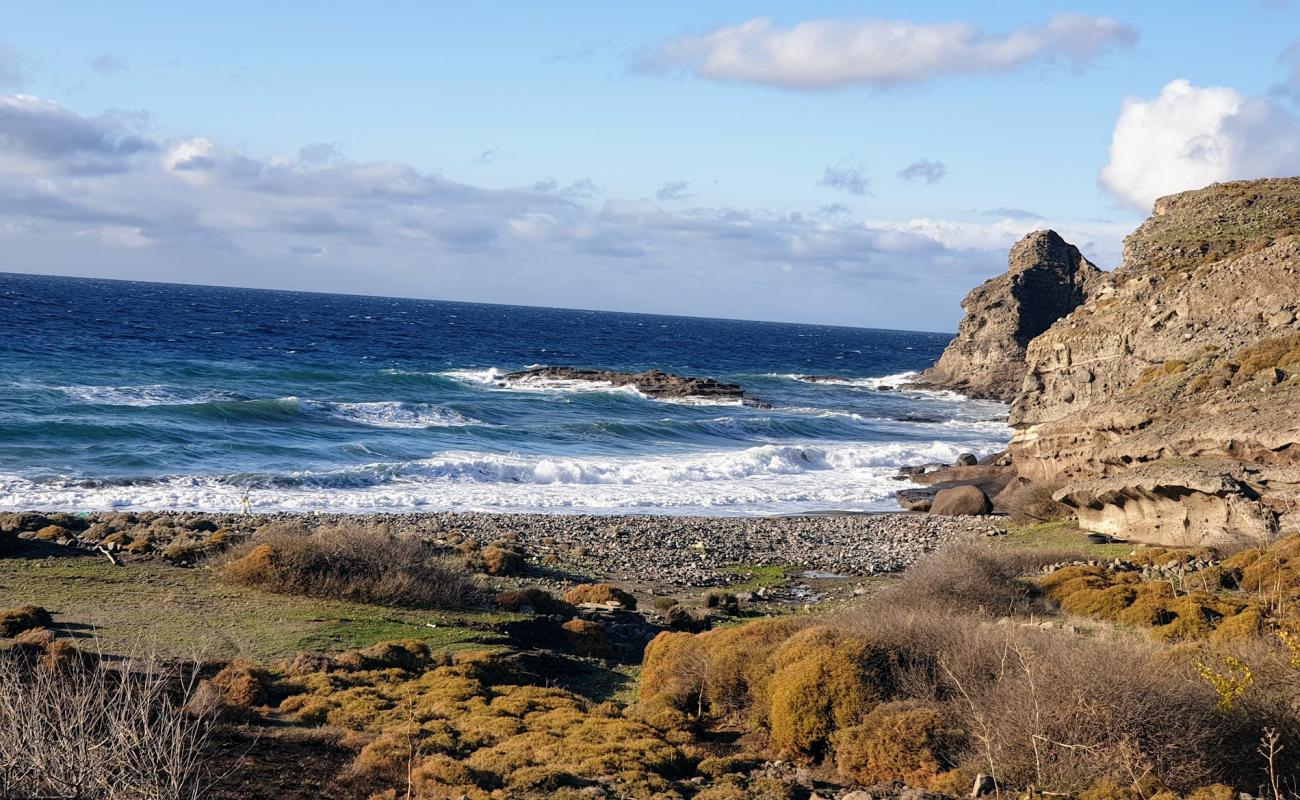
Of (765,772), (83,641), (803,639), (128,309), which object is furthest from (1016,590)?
(128,309)

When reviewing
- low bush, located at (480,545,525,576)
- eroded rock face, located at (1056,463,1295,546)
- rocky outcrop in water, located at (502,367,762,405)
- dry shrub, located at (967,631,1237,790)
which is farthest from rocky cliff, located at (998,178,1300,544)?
rocky outcrop in water, located at (502,367,762,405)

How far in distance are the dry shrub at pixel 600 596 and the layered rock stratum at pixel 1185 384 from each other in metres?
10.8

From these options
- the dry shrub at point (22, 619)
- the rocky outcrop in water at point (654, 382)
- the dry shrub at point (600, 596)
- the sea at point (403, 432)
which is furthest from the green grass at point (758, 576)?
the rocky outcrop in water at point (654, 382)

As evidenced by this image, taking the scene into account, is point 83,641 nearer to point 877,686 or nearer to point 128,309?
point 877,686

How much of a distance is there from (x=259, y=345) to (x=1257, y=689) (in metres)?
79.4

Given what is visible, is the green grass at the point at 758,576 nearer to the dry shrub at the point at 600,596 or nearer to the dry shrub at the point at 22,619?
the dry shrub at the point at 600,596

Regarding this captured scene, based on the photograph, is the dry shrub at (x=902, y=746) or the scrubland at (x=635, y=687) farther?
the dry shrub at (x=902, y=746)

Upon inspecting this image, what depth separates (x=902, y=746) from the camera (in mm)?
9711

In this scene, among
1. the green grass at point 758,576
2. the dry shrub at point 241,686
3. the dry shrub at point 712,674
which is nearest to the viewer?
the dry shrub at point 241,686

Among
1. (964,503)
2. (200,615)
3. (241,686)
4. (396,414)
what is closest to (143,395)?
(396,414)

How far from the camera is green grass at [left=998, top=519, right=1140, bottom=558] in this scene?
20953 mm

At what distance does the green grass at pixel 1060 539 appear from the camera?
2095 centimetres

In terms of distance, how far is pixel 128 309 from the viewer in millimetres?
107750

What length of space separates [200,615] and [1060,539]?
17864 millimetres
